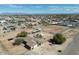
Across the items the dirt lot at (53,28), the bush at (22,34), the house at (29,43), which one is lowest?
the house at (29,43)

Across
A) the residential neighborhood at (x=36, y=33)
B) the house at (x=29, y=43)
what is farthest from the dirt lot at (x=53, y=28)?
the house at (x=29, y=43)

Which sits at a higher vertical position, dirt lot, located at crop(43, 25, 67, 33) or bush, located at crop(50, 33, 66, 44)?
dirt lot, located at crop(43, 25, 67, 33)

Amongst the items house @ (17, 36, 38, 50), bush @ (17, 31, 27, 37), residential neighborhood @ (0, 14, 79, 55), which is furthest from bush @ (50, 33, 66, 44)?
bush @ (17, 31, 27, 37)

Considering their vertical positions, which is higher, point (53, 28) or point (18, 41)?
point (53, 28)

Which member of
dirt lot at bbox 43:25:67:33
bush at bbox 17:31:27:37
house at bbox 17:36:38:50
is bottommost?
house at bbox 17:36:38:50

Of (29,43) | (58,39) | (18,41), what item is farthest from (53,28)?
(18,41)

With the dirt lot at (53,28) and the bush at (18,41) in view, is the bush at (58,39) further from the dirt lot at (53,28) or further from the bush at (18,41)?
the bush at (18,41)

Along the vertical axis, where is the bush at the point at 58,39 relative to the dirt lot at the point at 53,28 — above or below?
below

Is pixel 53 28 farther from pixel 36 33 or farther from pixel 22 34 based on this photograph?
pixel 22 34

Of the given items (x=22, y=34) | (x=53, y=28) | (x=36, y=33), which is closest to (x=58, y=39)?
(x=53, y=28)

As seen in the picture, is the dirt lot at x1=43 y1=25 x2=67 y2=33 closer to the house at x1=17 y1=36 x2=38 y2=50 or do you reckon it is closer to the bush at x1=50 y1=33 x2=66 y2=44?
the bush at x1=50 y1=33 x2=66 y2=44

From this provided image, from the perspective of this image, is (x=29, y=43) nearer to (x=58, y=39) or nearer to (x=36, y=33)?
(x=36, y=33)

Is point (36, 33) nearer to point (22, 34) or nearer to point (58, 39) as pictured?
point (22, 34)
